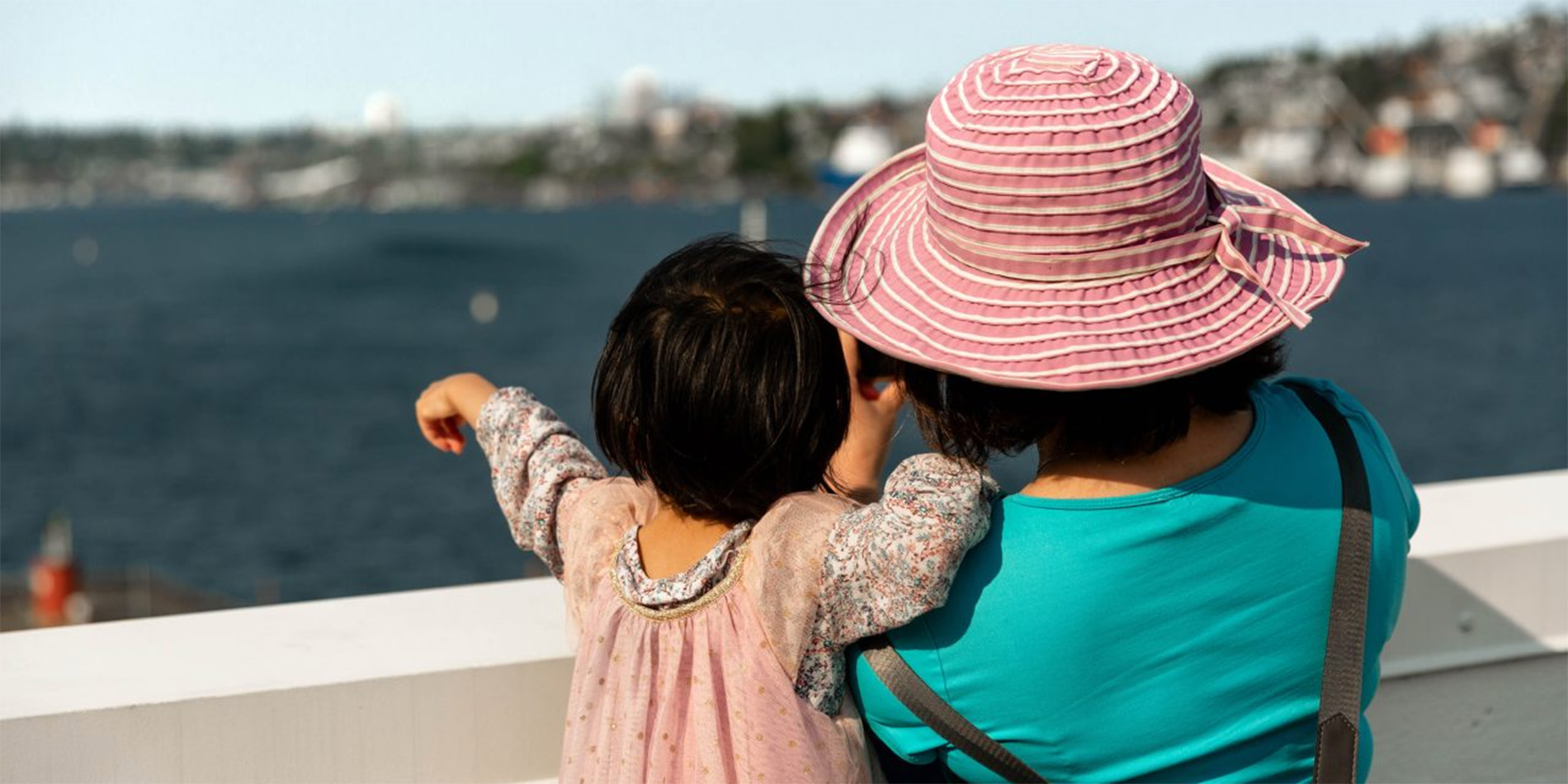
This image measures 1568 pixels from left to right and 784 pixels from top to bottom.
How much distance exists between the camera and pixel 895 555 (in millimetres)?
1366

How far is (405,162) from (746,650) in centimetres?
17651

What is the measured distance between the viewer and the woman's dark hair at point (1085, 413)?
1401 mm

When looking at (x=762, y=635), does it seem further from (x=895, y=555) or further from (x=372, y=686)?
(x=372, y=686)

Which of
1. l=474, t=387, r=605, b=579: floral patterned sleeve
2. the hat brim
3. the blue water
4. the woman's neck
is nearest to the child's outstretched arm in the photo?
l=474, t=387, r=605, b=579: floral patterned sleeve

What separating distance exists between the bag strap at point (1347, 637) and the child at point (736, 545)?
0.35 meters

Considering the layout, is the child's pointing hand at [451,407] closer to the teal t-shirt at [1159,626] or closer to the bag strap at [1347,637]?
the teal t-shirt at [1159,626]

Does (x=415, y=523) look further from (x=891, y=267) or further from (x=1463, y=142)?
(x=1463, y=142)

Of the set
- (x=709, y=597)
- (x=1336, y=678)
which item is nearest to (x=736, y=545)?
(x=709, y=597)

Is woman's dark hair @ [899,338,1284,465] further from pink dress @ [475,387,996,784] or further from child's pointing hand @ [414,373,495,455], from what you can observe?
child's pointing hand @ [414,373,495,455]

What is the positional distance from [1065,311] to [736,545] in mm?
382

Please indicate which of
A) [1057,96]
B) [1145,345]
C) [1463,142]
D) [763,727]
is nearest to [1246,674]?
[1145,345]

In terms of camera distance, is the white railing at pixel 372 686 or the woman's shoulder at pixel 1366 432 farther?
the white railing at pixel 372 686

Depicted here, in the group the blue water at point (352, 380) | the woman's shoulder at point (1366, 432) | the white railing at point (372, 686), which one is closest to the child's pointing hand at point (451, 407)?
the white railing at point (372, 686)

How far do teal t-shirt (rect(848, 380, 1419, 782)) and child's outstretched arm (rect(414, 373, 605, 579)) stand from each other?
1.29ft
